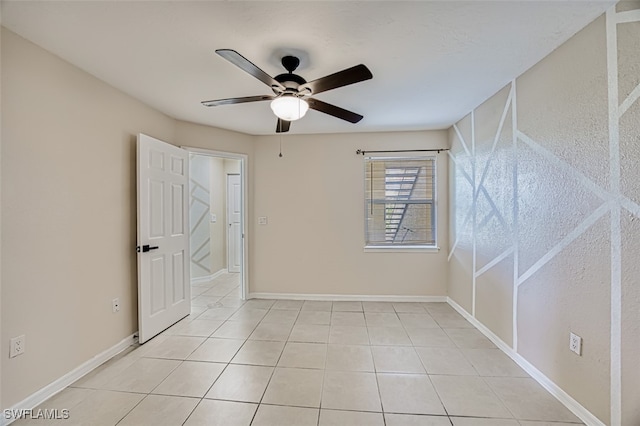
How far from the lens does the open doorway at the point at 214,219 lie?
4.93m

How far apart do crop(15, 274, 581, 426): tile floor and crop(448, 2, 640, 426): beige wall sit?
1.16 ft

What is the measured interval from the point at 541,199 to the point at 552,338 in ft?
3.19

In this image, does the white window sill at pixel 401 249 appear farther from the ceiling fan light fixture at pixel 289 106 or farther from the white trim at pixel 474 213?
the ceiling fan light fixture at pixel 289 106

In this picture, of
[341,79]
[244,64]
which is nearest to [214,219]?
[244,64]

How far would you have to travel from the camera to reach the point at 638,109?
1.36m

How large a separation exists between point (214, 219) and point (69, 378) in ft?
11.5

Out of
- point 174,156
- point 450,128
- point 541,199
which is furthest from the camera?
point 450,128

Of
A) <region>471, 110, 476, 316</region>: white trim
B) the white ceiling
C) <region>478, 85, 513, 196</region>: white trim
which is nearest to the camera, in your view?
the white ceiling

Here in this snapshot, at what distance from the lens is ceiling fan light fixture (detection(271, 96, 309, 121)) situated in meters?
1.87

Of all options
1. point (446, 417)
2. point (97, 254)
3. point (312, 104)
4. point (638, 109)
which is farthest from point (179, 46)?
point (446, 417)

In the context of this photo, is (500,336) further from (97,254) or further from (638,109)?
(97,254)

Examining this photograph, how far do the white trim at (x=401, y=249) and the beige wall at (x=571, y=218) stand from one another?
108cm

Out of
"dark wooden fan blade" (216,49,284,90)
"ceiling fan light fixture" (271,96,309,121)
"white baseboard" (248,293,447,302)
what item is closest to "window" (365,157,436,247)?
"white baseboard" (248,293,447,302)

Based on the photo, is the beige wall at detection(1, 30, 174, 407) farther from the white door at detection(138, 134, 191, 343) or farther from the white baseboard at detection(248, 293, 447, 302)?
the white baseboard at detection(248, 293, 447, 302)
